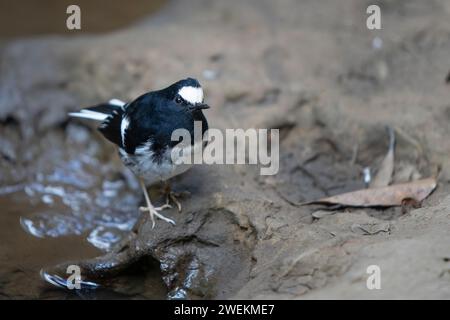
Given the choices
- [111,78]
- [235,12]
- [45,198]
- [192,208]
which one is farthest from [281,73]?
[45,198]

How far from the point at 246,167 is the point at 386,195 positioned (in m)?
1.09

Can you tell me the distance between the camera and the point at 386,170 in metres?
4.82

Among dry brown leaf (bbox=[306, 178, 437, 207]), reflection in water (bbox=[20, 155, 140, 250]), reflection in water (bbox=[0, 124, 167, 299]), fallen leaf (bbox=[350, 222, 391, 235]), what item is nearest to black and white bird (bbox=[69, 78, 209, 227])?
reflection in water (bbox=[0, 124, 167, 299])

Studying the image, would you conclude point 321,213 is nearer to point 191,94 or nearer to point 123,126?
point 191,94

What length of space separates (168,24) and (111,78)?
1.09 m

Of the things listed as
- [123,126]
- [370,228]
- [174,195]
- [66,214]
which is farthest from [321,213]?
[66,214]

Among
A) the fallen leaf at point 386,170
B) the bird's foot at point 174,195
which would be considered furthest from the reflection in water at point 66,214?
the fallen leaf at point 386,170

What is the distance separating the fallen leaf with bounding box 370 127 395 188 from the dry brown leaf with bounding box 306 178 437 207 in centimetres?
23

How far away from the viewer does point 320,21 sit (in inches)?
250

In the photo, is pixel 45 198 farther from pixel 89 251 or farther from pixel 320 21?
pixel 320 21

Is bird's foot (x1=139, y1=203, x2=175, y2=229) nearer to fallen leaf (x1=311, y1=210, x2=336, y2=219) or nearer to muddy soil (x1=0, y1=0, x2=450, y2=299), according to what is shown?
muddy soil (x1=0, y1=0, x2=450, y2=299)

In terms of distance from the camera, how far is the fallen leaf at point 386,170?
4.72 m

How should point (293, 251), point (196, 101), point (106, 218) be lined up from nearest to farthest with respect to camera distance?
point (293, 251) < point (196, 101) < point (106, 218)

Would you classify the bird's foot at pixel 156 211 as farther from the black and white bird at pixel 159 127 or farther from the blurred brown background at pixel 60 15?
the blurred brown background at pixel 60 15
